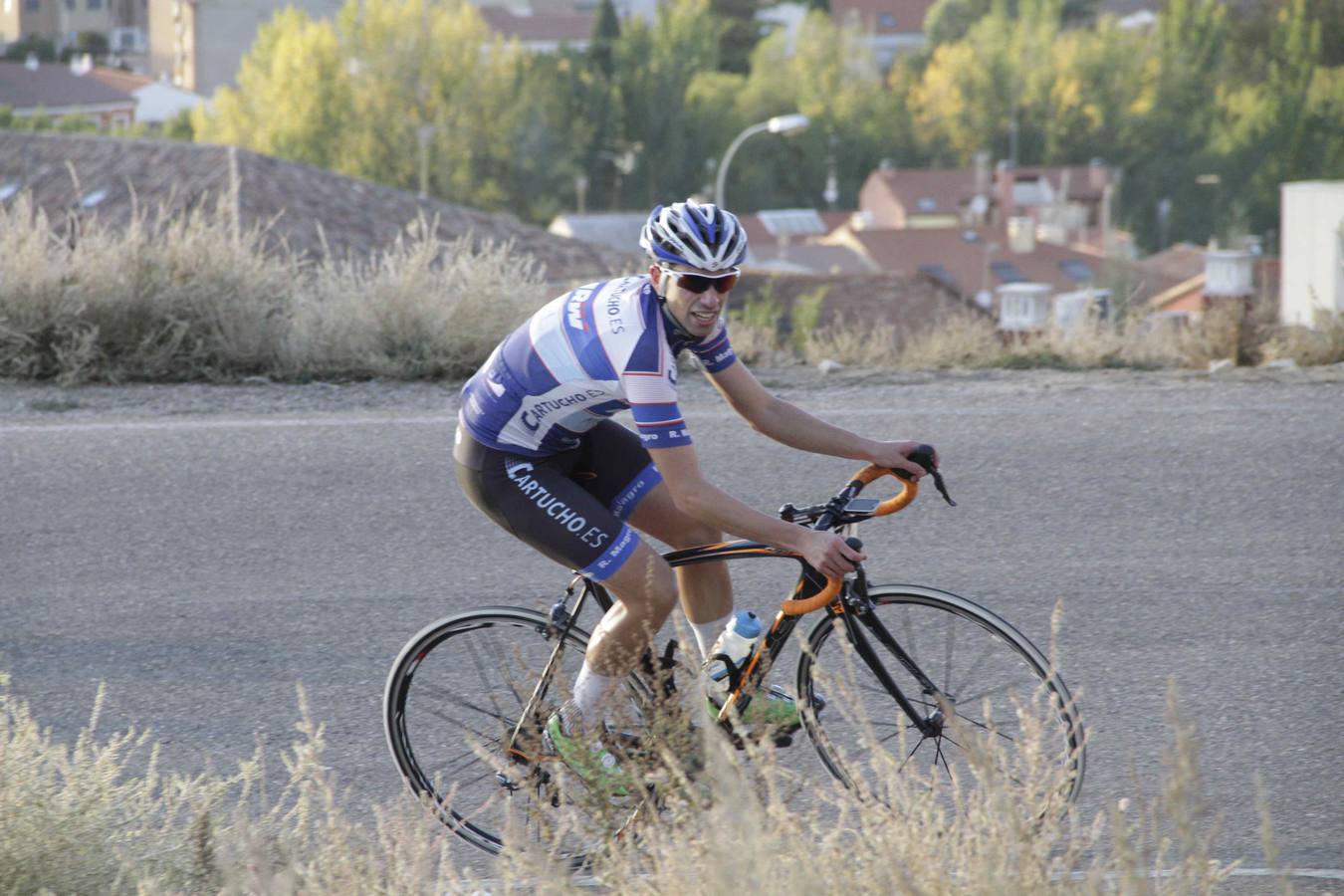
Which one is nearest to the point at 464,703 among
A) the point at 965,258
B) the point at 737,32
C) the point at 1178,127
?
the point at 965,258

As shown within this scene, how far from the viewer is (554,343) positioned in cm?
438

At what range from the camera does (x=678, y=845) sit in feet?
11.0

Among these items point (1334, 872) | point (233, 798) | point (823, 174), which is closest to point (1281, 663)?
point (1334, 872)

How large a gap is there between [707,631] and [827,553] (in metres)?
0.58

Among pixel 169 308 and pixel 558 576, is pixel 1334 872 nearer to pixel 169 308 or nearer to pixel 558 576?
pixel 558 576

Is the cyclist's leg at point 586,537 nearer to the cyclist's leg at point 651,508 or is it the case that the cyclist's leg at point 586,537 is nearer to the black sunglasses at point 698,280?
the cyclist's leg at point 651,508

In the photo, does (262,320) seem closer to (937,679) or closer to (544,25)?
(937,679)

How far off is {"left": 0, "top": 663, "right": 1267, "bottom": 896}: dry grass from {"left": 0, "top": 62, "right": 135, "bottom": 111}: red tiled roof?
88209 millimetres

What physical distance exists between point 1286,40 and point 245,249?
10345 centimetres

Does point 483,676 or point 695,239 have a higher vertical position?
point 695,239

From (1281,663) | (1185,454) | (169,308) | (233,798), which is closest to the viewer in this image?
(233,798)

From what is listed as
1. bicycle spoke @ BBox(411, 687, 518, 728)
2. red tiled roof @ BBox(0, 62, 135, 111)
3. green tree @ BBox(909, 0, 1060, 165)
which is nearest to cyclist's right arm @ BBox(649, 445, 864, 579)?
bicycle spoke @ BBox(411, 687, 518, 728)

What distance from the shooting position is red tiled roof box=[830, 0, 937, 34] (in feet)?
508

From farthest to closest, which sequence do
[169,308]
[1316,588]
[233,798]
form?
[169,308]
[1316,588]
[233,798]
